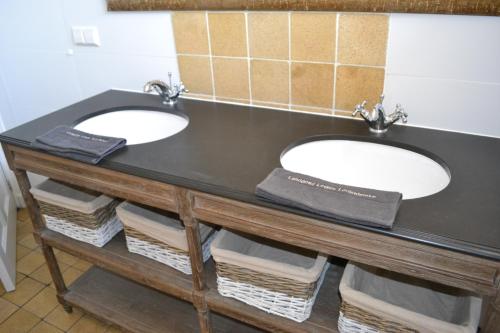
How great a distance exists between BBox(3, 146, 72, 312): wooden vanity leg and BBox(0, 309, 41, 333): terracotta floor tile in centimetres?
16

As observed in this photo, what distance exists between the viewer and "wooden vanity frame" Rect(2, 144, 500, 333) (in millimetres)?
791

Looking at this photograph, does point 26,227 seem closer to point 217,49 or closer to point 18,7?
point 18,7

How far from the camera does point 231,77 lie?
146cm

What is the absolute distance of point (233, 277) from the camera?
113 cm

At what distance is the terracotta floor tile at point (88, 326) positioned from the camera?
1.68m

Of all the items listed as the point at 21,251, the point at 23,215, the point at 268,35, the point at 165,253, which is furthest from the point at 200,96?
the point at 23,215

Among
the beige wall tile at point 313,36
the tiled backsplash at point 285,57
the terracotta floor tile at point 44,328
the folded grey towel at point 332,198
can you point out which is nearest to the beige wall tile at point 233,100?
the tiled backsplash at point 285,57

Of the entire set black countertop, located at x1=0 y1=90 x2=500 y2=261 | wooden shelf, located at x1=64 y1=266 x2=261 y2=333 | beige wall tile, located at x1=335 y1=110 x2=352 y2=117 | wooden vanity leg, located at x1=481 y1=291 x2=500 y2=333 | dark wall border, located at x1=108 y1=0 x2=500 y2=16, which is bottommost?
wooden shelf, located at x1=64 y1=266 x2=261 y2=333

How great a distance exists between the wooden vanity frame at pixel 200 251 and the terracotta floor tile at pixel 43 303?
0.61 feet

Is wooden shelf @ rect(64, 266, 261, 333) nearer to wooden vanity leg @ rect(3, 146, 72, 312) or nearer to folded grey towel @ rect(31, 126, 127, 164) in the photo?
wooden vanity leg @ rect(3, 146, 72, 312)

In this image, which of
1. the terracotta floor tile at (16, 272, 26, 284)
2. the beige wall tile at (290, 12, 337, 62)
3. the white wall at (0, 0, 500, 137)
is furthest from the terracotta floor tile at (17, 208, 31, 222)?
the beige wall tile at (290, 12, 337, 62)

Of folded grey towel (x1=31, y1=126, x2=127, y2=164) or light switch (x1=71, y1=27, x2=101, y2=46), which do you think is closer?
folded grey towel (x1=31, y1=126, x2=127, y2=164)

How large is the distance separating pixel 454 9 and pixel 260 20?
0.58 m

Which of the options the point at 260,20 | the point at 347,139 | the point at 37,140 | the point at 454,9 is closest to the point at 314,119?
the point at 347,139
